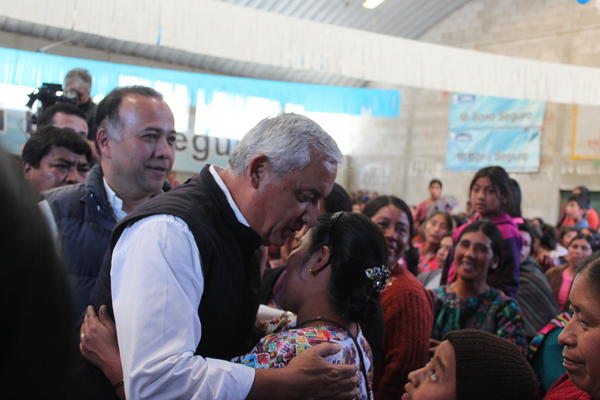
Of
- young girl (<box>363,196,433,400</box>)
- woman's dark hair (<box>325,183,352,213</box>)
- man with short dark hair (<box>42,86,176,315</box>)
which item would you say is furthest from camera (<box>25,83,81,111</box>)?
young girl (<box>363,196,433,400</box>)

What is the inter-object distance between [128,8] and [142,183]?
82.2 inches

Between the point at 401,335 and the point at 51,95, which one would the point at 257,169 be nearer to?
the point at 401,335

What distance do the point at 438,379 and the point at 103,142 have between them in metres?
1.43

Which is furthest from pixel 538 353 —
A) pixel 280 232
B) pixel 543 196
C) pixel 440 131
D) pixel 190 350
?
pixel 440 131

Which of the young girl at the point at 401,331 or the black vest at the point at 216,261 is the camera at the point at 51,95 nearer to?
the young girl at the point at 401,331

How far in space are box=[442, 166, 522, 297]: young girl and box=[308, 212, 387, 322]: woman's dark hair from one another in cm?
157

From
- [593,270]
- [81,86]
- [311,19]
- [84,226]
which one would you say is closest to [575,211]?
[81,86]

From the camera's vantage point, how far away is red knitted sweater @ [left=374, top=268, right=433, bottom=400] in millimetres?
2166

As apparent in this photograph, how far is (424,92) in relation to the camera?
44.5 ft

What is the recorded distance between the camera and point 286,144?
4.50 feet

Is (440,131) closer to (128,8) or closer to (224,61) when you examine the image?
(224,61)

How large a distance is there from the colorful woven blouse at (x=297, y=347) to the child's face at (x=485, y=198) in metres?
2.24

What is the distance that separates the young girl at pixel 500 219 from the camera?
9.93 feet

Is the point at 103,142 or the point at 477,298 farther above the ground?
the point at 103,142
